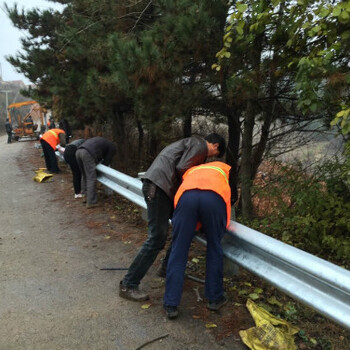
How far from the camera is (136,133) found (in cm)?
1211

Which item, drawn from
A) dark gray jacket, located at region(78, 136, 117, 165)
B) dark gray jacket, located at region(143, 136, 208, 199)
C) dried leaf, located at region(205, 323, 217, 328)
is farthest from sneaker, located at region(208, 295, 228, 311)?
dark gray jacket, located at region(78, 136, 117, 165)

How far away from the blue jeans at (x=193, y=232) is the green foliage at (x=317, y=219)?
162 cm

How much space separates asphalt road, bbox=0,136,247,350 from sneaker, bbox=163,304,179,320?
0.05 metres

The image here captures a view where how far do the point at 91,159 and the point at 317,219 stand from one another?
4058mm

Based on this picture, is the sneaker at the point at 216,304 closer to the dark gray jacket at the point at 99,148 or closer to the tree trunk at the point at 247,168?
the tree trunk at the point at 247,168

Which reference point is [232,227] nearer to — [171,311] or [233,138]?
[171,311]

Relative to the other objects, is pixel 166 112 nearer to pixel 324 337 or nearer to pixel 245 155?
pixel 245 155

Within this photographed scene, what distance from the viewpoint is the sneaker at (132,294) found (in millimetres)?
3225

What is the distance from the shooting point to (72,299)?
3.28 metres

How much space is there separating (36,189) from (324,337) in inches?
278

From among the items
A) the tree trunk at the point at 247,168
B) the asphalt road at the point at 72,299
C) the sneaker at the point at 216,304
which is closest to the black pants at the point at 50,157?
the asphalt road at the point at 72,299

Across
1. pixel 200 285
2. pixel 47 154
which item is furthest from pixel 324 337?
pixel 47 154

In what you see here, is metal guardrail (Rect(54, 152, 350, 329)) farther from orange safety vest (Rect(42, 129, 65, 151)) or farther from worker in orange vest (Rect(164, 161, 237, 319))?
orange safety vest (Rect(42, 129, 65, 151))

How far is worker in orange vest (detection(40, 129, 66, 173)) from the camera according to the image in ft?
32.5
